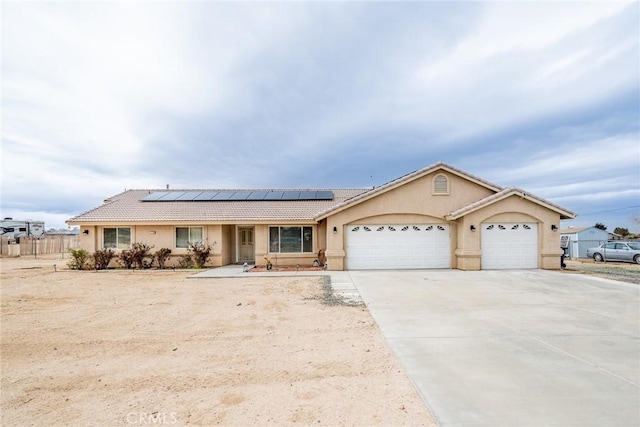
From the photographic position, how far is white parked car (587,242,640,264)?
20.7 meters

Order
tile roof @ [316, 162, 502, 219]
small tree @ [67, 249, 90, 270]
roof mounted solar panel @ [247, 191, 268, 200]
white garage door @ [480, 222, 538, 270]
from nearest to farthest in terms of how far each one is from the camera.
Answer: white garage door @ [480, 222, 538, 270]
tile roof @ [316, 162, 502, 219]
small tree @ [67, 249, 90, 270]
roof mounted solar panel @ [247, 191, 268, 200]

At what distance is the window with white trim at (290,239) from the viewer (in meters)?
17.9

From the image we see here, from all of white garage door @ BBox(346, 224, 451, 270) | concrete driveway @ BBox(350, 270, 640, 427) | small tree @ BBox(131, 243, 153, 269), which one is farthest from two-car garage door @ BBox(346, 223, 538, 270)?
small tree @ BBox(131, 243, 153, 269)

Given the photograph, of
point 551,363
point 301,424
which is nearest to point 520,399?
point 551,363

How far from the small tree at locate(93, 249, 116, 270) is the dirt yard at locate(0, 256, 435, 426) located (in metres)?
7.75

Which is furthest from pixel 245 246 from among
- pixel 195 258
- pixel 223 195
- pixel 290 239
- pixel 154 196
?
pixel 154 196

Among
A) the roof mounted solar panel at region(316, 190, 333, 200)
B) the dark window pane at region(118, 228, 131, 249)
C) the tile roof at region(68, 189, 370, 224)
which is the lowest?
the dark window pane at region(118, 228, 131, 249)

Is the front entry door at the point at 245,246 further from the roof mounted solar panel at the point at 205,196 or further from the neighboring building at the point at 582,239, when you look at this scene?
the neighboring building at the point at 582,239

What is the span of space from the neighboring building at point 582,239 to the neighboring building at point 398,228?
1349cm

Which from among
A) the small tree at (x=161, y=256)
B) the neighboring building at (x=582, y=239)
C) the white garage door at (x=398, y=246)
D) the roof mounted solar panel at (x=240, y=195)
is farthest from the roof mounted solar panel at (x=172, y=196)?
the neighboring building at (x=582, y=239)

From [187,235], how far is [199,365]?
14.2 metres

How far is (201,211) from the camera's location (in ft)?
60.9

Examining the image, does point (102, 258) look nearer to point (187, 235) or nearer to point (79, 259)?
point (79, 259)

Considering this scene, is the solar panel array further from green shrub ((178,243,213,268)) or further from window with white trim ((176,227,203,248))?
Answer: green shrub ((178,243,213,268))
